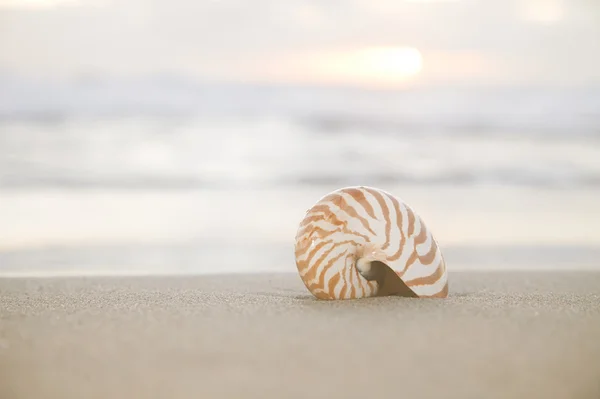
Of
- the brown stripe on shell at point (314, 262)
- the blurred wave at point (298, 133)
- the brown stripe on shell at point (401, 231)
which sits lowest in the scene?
the brown stripe on shell at point (314, 262)

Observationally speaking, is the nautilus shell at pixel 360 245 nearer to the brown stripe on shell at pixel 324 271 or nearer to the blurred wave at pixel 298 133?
the brown stripe on shell at pixel 324 271

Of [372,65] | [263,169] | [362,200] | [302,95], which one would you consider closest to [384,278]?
[362,200]

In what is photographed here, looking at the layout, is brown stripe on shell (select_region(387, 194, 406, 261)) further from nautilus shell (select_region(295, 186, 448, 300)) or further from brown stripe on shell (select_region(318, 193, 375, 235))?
brown stripe on shell (select_region(318, 193, 375, 235))

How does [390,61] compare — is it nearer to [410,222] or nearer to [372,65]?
[372,65]

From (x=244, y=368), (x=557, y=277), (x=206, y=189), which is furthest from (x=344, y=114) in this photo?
(x=244, y=368)

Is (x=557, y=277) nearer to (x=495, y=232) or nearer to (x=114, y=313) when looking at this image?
(x=495, y=232)

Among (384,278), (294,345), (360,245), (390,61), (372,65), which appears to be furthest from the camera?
(390,61)

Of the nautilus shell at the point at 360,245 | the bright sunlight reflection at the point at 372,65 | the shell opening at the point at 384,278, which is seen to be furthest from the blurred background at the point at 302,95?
the nautilus shell at the point at 360,245
